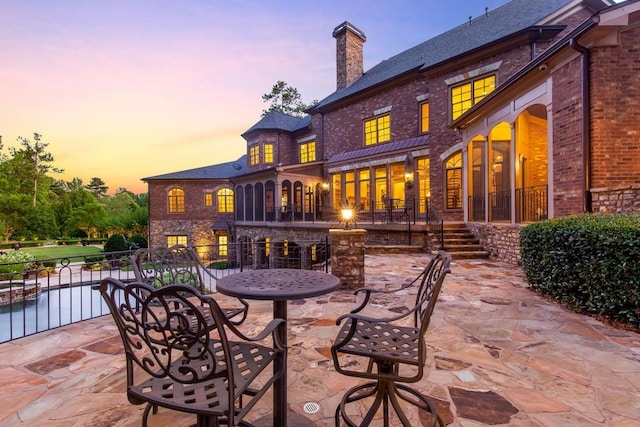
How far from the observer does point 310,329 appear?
149 inches

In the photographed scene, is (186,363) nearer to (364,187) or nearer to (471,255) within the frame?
(471,255)

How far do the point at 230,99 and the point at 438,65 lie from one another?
20.1m

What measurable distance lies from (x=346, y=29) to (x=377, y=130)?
7066 millimetres

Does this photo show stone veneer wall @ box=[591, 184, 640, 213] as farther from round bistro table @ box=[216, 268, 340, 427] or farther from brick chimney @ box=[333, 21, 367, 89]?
brick chimney @ box=[333, 21, 367, 89]

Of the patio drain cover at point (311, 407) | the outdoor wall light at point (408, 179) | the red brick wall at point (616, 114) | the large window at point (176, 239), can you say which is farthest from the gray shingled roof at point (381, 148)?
the patio drain cover at point (311, 407)

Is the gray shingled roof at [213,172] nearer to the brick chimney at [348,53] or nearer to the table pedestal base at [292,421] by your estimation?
the brick chimney at [348,53]

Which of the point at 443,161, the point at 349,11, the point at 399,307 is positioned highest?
the point at 349,11

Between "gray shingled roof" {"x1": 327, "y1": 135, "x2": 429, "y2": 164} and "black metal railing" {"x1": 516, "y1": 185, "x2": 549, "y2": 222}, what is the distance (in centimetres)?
579

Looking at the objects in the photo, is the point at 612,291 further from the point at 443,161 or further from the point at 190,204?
the point at 190,204

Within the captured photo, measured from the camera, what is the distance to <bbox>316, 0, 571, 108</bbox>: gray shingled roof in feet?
38.3

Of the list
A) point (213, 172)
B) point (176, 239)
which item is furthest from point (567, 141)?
point (176, 239)

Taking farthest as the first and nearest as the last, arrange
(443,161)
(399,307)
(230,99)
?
(230,99) → (443,161) → (399,307)

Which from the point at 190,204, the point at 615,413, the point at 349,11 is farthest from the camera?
the point at 190,204

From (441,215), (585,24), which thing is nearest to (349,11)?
(441,215)
